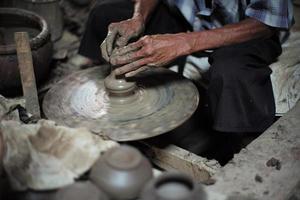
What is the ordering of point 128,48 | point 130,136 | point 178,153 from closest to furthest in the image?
point 130,136, point 128,48, point 178,153

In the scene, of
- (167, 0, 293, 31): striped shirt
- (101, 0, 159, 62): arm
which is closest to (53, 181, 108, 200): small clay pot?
(101, 0, 159, 62): arm

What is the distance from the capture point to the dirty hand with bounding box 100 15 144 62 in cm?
223

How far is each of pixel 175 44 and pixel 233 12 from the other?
1.88 feet

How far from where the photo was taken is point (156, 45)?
217 centimetres

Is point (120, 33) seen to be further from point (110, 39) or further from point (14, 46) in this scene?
point (14, 46)

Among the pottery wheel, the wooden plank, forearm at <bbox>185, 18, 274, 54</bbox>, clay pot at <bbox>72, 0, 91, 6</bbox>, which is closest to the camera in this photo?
the pottery wheel

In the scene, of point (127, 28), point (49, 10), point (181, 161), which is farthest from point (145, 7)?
point (49, 10)

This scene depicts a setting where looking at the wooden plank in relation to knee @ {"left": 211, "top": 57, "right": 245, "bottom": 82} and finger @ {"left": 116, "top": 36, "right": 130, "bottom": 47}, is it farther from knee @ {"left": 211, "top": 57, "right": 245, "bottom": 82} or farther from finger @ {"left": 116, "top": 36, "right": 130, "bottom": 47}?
finger @ {"left": 116, "top": 36, "right": 130, "bottom": 47}

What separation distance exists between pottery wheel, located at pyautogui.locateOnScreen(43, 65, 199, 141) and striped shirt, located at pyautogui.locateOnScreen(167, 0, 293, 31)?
1.64 feet

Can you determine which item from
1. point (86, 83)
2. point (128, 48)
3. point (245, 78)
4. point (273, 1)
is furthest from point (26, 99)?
point (273, 1)

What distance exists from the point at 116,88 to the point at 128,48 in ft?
0.66

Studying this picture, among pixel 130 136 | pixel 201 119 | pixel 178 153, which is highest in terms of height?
pixel 130 136

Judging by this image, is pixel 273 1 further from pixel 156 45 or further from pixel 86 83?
pixel 86 83

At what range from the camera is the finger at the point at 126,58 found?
6.91ft
